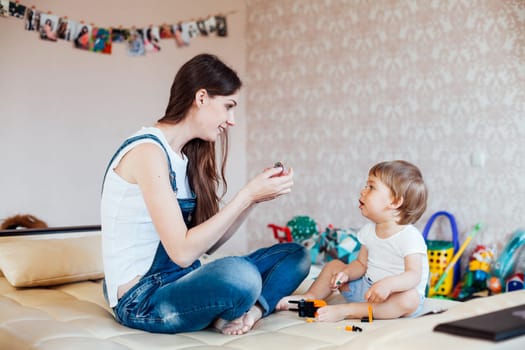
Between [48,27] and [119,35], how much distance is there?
1.51 ft

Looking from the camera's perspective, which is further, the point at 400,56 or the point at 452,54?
the point at 400,56

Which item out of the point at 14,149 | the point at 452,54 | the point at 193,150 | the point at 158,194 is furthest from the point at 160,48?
the point at 158,194

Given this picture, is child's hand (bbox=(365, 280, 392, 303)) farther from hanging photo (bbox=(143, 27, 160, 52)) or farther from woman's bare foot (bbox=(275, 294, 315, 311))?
hanging photo (bbox=(143, 27, 160, 52))

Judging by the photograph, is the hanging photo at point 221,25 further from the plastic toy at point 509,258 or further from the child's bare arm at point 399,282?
the child's bare arm at point 399,282

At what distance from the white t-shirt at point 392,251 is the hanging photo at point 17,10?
8.13 feet

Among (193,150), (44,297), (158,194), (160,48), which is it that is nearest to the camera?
(158,194)

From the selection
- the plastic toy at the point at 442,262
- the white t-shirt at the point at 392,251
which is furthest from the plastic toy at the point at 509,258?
the white t-shirt at the point at 392,251

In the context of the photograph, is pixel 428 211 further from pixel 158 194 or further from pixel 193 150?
pixel 158 194

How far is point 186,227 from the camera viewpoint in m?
1.61

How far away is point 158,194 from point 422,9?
2519 mm

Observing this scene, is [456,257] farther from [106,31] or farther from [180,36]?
[106,31]

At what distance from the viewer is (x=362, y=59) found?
3.80 m

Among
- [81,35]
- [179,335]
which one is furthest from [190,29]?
[179,335]

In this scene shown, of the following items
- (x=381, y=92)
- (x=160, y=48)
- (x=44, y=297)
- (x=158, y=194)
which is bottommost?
(x=44, y=297)
